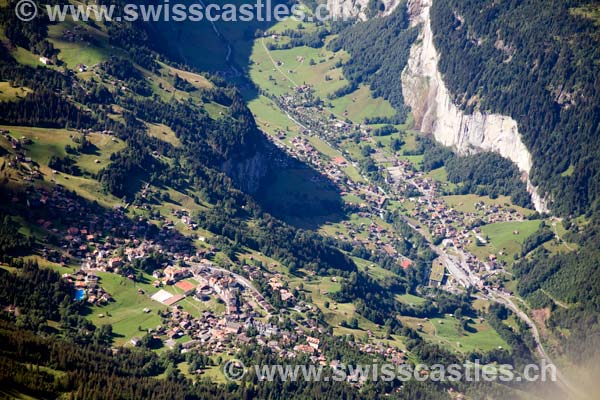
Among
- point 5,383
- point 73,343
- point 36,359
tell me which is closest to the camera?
point 5,383

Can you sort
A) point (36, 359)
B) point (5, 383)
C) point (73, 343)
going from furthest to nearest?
point (73, 343) → point (36, 359) → point (5, 383)

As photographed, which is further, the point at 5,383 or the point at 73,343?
the point at 73,343

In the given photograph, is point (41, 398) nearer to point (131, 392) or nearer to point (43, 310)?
point (131, 392)

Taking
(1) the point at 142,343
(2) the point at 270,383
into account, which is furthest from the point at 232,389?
(1) the point at 142,343

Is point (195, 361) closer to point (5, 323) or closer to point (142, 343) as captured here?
point (142, 343)

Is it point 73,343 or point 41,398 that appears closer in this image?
point 41,398

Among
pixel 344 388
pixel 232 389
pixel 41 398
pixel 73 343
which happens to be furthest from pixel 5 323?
pixel 344 388

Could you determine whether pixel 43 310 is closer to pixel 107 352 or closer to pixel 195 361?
pixel 107 352
